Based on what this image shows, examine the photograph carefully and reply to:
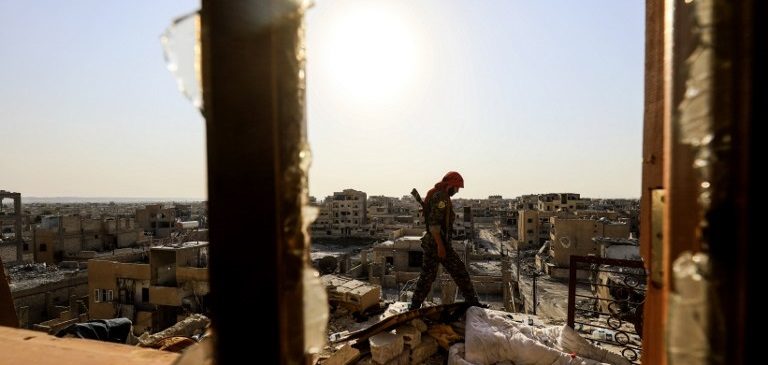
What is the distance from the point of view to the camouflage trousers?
16.3 ft

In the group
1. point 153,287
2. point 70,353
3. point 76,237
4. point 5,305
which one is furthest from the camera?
point 76,237

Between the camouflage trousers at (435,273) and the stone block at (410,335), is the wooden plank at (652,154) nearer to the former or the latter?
the stone block at (410,335)

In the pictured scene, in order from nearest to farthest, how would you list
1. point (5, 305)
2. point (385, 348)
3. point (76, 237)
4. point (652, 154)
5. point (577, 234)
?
1. point (652, 154)
2. point (5, 305)
3. point (385, 348)
4. point (577, 234)
5. point (76, 237)

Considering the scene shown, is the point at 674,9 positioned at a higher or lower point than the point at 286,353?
higher

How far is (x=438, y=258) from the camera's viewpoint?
517cm

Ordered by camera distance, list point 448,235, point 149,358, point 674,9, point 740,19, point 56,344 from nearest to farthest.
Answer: point 740,19 < point 674,9 < point 149,358 < point 56,344 < point 448,235

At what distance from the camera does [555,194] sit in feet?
211

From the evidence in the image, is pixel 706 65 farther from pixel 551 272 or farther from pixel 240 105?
pixel 551 272

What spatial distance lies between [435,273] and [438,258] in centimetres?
22

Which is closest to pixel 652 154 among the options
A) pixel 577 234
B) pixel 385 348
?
pixel 385 348

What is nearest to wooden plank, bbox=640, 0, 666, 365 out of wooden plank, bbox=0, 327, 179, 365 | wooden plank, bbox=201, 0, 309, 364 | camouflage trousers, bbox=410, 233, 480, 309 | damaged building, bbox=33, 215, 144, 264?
wooden plank, bbox=201, 0, 309, 364

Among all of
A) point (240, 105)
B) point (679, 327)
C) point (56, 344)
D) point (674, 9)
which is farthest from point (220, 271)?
point (56, 344)

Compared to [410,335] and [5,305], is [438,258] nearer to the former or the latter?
[410,335]

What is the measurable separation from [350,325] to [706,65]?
5619 millimetres
